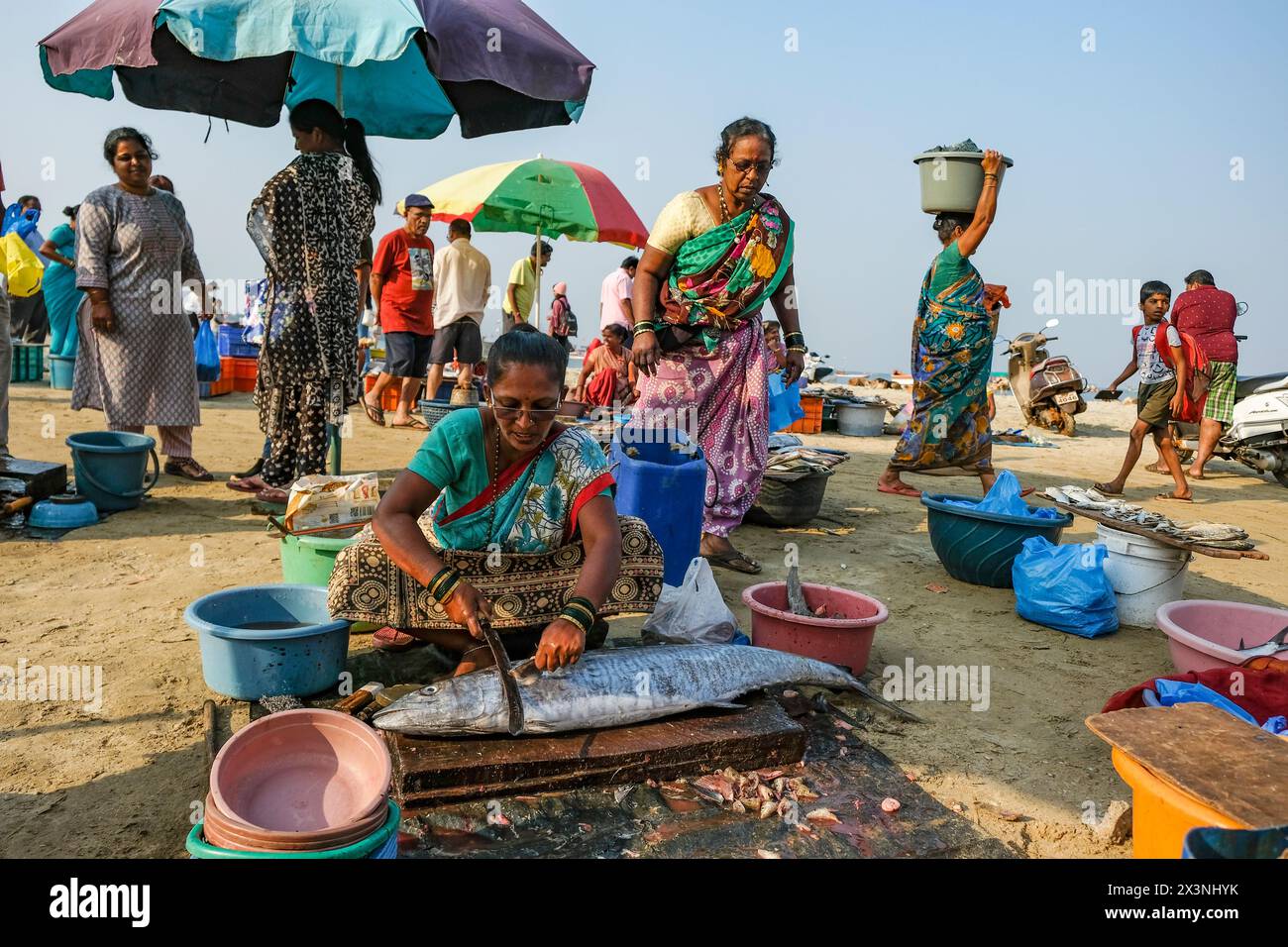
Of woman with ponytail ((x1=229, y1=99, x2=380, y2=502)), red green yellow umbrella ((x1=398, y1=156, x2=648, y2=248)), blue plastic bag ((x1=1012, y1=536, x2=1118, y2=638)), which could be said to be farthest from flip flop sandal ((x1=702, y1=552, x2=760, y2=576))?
red green yellow umbrella ((x1=398, y1=156, x2=648, y2=248))

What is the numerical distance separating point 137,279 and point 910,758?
5.21 meters

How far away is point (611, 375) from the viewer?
29.5 ft

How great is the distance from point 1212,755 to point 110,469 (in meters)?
5.13

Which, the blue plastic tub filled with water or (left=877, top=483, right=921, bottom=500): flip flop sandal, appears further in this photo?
(left=877, top=483, right=921, bottom=500): flip flop sandal

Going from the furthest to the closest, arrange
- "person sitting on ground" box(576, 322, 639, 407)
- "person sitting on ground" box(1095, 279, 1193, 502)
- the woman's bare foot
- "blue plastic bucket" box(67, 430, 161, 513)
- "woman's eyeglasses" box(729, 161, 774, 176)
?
"person sitting on ground" box(576, 322, 639, 407)
"person sitting on ground" box(1095, 279, 1193, 502)
"blue plastic bucket" box(67, 430, 161, 513)
the woman's bare foot
"woman's eyeglasses" box(729, 161, 774, 176)

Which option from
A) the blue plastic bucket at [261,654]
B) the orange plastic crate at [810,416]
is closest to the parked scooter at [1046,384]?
the orange plastic crate at [810,416]

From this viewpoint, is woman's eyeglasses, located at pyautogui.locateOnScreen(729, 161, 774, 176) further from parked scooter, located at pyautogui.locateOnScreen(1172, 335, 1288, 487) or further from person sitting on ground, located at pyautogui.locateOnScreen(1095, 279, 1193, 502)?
parked scooter, located at pyautogui.locateOnScreen(1172, 335, 1288, 487)

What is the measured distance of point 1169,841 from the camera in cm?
200

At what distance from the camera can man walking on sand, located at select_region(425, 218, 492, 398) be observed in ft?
29.2

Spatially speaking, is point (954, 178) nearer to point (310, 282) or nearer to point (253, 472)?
point (310, 282)

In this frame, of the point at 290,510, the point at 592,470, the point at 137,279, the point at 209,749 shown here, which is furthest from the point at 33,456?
the point at 592,470

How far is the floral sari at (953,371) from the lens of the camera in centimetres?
632

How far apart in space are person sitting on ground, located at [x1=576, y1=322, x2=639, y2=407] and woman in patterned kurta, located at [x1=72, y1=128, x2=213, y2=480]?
3806mm

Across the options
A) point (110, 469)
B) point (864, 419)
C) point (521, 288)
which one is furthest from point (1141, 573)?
point (521, 288)
